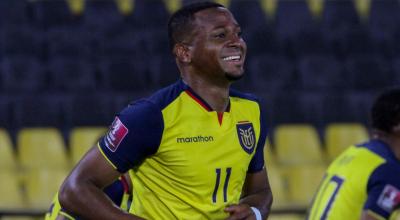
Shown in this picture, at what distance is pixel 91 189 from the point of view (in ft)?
10.3

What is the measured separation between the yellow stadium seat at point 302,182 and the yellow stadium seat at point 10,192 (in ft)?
7.11

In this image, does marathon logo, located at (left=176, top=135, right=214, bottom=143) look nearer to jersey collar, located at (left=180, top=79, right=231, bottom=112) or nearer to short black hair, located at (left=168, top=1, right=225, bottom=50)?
jersey collar, located at (left=180, top=79, right=231, bottom=112)

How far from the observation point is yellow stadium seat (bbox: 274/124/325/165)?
27.5 ft

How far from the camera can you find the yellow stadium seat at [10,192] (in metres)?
7.54

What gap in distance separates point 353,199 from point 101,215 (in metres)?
1.29

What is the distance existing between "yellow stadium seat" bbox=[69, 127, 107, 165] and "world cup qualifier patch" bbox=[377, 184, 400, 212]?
448 centimetres

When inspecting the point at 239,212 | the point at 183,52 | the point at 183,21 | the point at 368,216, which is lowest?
the point at 368,216

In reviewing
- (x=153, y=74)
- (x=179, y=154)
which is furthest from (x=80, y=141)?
(x=179, y=154)

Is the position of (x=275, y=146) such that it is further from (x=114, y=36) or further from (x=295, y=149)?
(x=114, y=36)

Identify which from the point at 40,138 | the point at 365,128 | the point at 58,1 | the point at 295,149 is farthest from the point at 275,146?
the point at 58,1

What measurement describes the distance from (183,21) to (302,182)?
478cm

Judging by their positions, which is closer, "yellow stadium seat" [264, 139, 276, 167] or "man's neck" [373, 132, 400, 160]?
"man's neck" [373, 132, 400, 160]

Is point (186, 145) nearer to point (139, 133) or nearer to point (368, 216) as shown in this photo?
point (139, 133)

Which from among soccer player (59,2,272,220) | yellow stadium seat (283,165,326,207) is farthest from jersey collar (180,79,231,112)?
yellow stadium seat (283,165,326,207)
